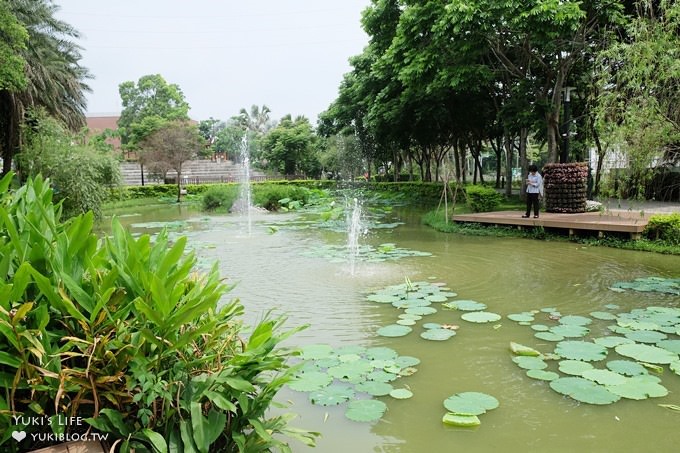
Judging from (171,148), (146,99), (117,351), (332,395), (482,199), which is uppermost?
(146,99)

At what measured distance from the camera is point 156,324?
193 centimetres

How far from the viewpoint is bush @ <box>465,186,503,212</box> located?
49.4ft

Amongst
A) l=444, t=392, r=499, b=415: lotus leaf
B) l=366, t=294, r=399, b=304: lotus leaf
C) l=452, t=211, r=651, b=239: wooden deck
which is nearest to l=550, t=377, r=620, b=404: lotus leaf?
l=444, t=392, r=499, b=415: lotus leaf

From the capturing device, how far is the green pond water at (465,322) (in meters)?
3.11

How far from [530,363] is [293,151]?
4057cm

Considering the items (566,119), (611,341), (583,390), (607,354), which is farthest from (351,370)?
(566,119)

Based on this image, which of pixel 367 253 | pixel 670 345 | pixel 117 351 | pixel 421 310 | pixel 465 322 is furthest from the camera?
pixel 367 253

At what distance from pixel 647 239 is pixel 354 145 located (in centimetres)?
3278

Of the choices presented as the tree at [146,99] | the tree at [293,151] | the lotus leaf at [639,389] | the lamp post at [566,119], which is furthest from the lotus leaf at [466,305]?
the tree at [146,99]

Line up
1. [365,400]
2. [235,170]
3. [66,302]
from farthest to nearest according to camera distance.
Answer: [235,170]
[365,400]
[66,302]

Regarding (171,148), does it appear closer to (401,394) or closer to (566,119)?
(566,119)

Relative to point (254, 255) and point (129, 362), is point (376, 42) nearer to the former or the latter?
point (254, 255)

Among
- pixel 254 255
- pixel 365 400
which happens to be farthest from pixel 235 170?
pixel 365 400

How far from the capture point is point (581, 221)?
1063 cm
